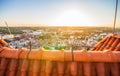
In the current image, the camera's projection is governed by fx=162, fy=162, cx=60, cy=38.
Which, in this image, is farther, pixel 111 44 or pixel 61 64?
pixel 111 44

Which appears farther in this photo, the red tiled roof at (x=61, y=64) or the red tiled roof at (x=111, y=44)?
the red tiled roof at (x=111, y=44)

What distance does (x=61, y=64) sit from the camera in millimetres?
2389

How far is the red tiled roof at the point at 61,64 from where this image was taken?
2334 millimetres

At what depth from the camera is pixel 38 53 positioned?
2.48 m

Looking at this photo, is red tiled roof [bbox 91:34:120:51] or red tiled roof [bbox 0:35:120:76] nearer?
red tiled roof [bbox 0:35:120:76]

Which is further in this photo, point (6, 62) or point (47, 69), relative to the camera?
point (6, 62)

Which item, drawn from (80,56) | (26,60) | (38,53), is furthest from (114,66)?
(26,60)

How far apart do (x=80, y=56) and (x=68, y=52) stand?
0.19 m

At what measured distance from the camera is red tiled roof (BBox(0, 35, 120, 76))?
2334mm

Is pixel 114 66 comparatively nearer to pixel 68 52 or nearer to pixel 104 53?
pixel 104 53

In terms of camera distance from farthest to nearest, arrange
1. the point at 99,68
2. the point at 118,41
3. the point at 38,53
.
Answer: the point at 118,41 < the point at 38,53 < the point at 99,68

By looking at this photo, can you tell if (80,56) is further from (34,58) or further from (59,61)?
(34,58)

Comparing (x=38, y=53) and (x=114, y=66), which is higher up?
(x=38, y=53)

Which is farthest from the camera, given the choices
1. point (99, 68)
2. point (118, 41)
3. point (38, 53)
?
point (118, 41)
